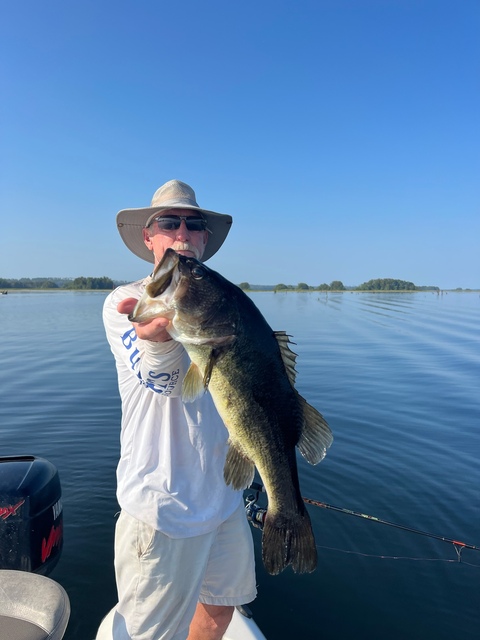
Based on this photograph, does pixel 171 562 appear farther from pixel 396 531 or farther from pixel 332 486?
pixel 332 486

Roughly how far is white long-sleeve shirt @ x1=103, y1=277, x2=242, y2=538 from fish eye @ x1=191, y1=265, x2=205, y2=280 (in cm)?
61

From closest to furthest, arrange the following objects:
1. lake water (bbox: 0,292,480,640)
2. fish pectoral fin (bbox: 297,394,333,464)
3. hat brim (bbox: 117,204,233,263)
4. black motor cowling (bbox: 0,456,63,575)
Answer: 1. fish pectoral fin (bbox: 297,394,333,464)
2. hat brim (bbox: 117,204,233,263)
3. black motor cowling (bbox: 0,456,63,575)
4. lake water (bbox: 0,292,480,640)

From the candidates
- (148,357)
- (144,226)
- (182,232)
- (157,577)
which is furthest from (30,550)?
(182,232)

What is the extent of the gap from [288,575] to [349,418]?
20.9 feet

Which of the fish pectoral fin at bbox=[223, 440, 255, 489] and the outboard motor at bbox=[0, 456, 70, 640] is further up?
the fish pectoral fin at bbox=[223, 440, 255, 489]

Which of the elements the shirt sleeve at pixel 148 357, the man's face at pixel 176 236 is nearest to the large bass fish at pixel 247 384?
the shirt sleeve at pixel 148 357

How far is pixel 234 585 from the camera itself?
10.8 feet

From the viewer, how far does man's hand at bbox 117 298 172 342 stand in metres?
2.40

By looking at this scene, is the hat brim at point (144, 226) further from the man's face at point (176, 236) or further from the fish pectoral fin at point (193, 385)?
the fish pectoral fin at point (193, 385)

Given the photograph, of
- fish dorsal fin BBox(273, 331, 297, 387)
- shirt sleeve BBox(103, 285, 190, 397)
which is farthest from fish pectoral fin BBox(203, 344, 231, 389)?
fish dorsal fin BBox(273, 331, 297, 387)

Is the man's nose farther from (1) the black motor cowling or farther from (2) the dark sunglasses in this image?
(1) the black motor cowling

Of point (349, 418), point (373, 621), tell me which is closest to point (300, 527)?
point (373, 621)

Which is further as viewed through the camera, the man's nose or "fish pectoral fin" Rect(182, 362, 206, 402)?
the man's nose

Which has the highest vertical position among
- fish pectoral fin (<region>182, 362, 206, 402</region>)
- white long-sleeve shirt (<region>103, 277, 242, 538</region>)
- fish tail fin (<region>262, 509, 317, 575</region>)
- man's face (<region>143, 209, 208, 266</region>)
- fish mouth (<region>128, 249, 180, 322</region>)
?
man's face (<region>143, 209, 208, 266</region>)
